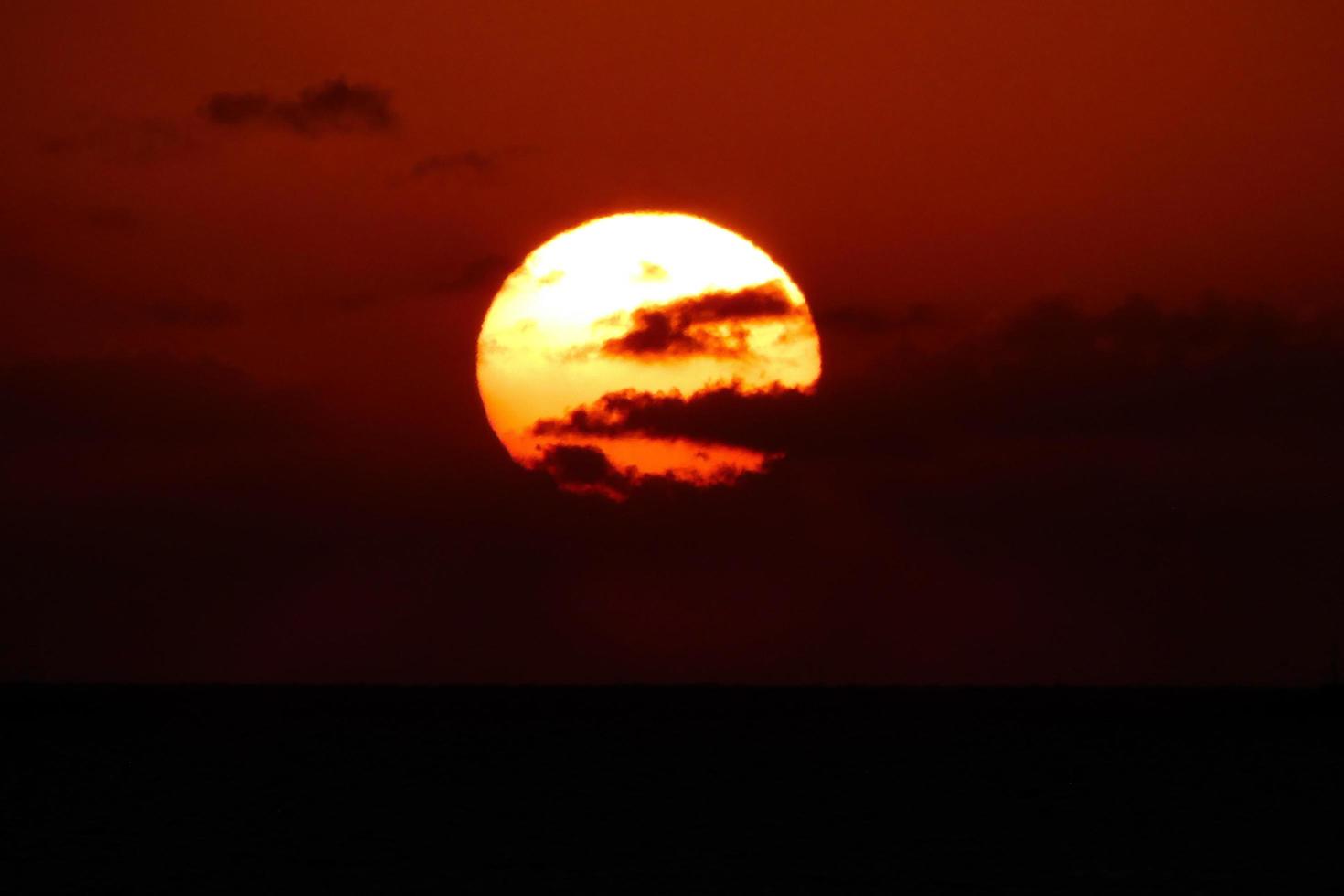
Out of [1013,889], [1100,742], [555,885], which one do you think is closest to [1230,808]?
[1013,889]

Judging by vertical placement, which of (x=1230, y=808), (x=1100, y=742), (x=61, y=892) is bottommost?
(x=61, y=892)

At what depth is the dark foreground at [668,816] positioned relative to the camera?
5606 centimetres

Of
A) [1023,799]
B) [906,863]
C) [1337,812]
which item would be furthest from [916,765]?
[906,863]

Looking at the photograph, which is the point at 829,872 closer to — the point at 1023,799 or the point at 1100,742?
the point at 1023,799

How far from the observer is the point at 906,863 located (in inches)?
2338

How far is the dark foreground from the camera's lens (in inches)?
2207

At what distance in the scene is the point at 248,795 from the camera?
83.1m

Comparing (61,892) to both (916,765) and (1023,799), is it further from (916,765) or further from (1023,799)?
(916,765)

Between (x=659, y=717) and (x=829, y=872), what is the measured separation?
130 m

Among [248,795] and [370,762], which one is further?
[370,762]

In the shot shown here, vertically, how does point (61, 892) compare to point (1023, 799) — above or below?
below

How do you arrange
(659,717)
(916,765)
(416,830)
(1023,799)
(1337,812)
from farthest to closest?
(659,717)
(916,765)
(1023,799)
(1337,812)
(416,830)

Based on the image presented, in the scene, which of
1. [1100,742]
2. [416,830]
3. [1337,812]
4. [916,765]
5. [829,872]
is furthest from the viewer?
[1100,742]

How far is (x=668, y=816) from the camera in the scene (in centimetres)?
7219
